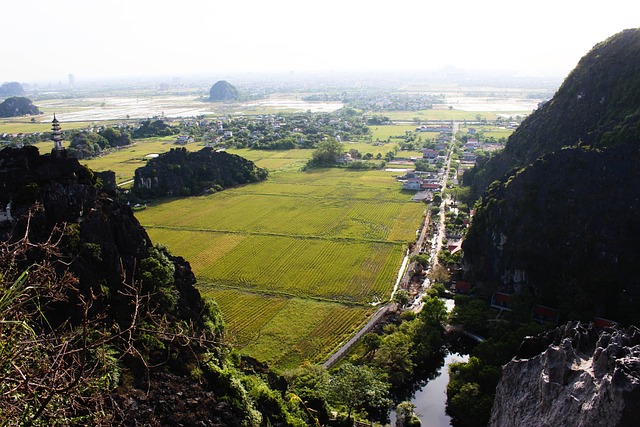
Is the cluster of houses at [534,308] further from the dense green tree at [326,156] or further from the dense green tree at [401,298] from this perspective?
the dense green tree at [326,156]

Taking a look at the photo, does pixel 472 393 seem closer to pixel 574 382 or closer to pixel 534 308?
pixel 574 382

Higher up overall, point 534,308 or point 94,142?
point 94,142

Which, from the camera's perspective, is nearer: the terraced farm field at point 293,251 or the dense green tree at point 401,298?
the terraced farm field at point 293,251

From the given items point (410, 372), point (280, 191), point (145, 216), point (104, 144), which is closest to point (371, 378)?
point (410, 372)

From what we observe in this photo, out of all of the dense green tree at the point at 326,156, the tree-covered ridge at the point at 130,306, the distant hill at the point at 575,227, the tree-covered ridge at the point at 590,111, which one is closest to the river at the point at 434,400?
the tree-covered ridge at the point at 130,306

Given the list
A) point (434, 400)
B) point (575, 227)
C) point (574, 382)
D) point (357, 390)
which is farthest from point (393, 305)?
point (574, 382)

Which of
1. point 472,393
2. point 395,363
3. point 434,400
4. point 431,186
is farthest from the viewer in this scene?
point 431,186

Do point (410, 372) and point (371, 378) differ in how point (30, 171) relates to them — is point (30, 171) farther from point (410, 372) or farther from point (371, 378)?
point (410, 372)
